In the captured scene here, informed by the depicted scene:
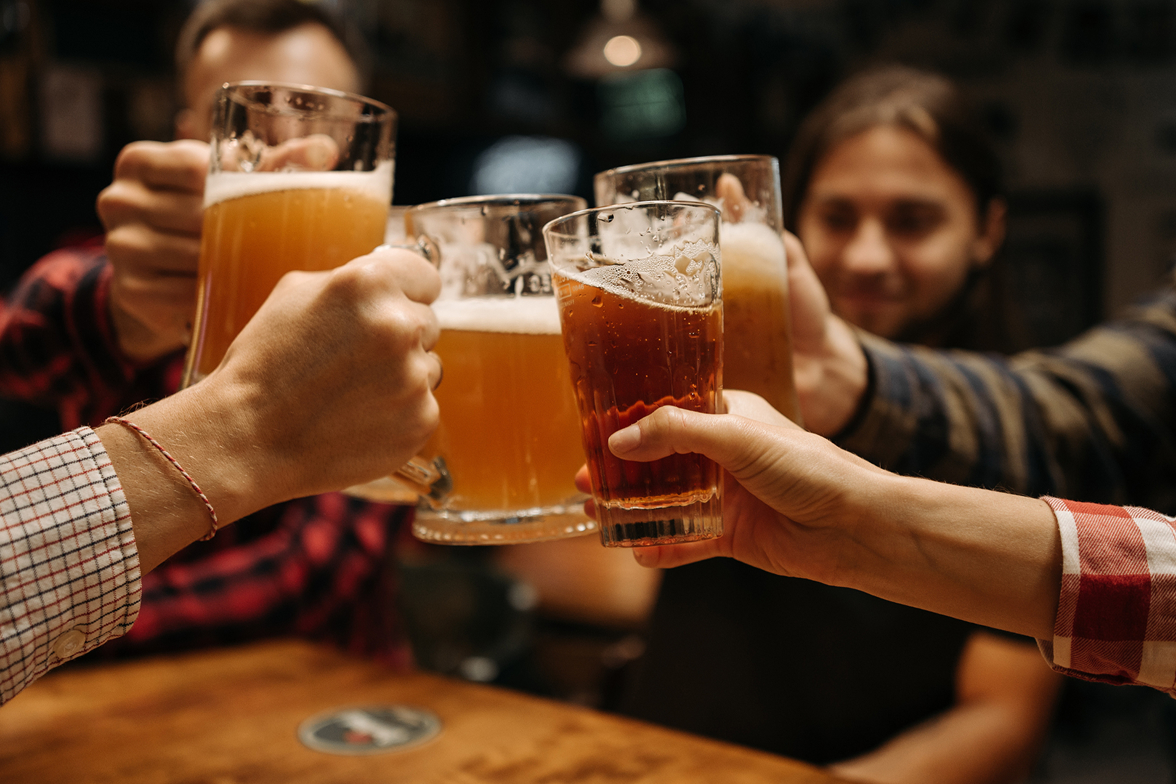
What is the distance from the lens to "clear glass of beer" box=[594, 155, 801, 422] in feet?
3.03

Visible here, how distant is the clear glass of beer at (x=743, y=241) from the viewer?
925 millimetres

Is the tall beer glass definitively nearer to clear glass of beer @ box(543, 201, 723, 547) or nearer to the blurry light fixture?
clear glass of beer @ box(543, 201, 723, 547)

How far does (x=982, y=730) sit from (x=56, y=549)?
5.41 ft

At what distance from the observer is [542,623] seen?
320cm

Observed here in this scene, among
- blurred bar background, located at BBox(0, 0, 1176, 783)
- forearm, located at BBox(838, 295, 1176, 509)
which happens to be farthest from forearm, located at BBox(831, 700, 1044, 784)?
blurred bar background, located at BBox(0, 0, 1176, 783)

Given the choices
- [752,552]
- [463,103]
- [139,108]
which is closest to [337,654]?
[752,552]

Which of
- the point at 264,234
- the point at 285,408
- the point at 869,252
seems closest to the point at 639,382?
the point at 285,408

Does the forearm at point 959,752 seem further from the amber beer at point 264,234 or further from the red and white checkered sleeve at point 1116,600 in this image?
the amber beer at point 264,234

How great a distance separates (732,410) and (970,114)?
5.01ft

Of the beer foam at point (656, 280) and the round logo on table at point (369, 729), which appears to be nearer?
the beer foam at point (656, 280)

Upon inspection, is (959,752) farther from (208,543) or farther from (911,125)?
(208,543)

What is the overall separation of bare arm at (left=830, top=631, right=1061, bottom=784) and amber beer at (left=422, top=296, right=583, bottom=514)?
961mm

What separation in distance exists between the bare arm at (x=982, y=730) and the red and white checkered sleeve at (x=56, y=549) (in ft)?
4.19

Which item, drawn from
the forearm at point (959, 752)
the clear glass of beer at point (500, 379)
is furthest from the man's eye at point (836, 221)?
the clear glass of beer at point (500, 379)
